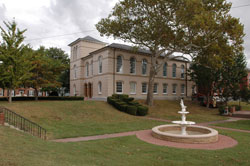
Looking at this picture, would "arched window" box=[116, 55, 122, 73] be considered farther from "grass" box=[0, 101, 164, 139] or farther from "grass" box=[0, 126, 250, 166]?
"grass" box=[0, 126, 250, 166]

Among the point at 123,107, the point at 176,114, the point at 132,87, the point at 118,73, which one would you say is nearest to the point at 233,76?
the point at 176,114

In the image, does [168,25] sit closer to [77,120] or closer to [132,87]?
[132,87]

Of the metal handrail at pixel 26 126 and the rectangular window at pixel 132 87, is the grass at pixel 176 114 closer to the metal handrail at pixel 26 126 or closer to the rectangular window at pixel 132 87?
the rectangular window at pixel 132 87

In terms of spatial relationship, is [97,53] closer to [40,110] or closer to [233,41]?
[40,110]

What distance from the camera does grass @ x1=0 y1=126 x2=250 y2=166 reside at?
5.99 metres

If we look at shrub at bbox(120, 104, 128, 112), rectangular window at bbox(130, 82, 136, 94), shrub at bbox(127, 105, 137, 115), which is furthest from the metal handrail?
rectangular window at bbox(130, 82, 136, 94)

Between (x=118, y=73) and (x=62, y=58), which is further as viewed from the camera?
(x=62, y=58)

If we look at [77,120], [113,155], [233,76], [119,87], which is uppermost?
[233,76]

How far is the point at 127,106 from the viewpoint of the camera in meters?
23.1

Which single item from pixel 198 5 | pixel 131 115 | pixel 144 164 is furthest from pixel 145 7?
pixel 144 164

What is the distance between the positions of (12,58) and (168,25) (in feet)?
61.3

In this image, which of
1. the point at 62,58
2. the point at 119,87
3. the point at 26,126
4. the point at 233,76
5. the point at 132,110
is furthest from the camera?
the point at 62,58

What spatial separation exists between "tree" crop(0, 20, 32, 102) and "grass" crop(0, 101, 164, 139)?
2662 millimetres

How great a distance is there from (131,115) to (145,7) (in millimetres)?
13844
